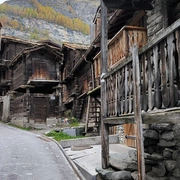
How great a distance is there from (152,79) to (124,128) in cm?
669

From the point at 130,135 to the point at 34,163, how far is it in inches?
147

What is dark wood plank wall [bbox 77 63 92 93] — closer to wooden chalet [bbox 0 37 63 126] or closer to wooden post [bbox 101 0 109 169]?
wooden chalet [bbox 0 37 63 126]

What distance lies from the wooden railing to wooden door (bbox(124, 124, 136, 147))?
4.54 metres

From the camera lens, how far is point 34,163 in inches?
286

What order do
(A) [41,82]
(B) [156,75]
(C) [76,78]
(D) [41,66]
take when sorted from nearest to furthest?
(B) [156,75], (A) [41,82], (D) [41,66], (C) [76,78]

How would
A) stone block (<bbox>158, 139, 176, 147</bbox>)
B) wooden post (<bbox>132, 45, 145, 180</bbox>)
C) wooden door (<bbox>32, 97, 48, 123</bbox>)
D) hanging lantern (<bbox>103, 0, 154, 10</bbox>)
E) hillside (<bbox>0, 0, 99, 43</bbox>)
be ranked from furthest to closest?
hillside (<bbox>0, 0, 99, 43</bbox>), wooden door (<bbox>32, 97, 48, 123</bbox>), hanging lantern (<bbox>103, 0, 154, 10</bbox>), stone block (<bbox>158, 139, 176, 147</bbox>), wooden post (<bbox>132, 45, 145, 180</bbox>)

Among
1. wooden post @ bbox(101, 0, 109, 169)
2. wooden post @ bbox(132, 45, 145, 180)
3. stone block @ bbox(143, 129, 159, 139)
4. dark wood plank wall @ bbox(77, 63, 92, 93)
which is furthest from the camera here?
dark wood plank wall @ bbox(77, 63, 92, 93)

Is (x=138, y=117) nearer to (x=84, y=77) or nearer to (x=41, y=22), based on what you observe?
(x=84, y=77)

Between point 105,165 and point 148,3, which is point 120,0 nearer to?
point 148,3

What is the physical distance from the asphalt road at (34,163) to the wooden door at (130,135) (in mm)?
2590

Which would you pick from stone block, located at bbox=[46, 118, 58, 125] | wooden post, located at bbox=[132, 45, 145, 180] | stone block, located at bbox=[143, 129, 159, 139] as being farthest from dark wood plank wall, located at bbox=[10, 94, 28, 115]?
wooden post, located at bbox=[132, 45, 145, 180]

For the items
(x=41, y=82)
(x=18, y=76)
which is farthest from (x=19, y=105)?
(x=41, y=82)

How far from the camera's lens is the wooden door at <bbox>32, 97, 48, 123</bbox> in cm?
2030

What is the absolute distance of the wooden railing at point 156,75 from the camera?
3082 mm
